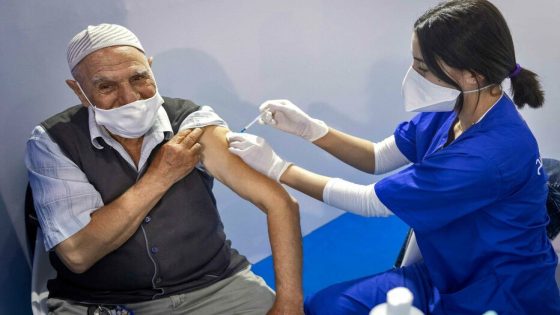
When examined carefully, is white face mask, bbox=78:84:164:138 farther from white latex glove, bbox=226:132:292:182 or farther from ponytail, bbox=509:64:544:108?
ponytail, bbox=509:64:544:108

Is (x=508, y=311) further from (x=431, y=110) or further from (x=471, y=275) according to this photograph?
(x=431, y=110)

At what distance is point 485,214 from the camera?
1.68m

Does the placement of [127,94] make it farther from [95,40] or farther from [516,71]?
[516,71]

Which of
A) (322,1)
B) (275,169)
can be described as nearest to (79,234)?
(275,169)

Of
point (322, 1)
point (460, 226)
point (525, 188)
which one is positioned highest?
point (322, 1)

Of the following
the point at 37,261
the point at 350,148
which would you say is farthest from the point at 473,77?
the point at 37,261

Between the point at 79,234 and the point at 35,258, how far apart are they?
10.5 inches

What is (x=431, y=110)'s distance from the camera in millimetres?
1819

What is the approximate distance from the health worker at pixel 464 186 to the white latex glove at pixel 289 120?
21 cm

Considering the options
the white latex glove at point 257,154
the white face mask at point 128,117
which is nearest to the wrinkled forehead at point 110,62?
the white face mask at point 128,117

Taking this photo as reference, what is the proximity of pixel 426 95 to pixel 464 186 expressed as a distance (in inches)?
12.8

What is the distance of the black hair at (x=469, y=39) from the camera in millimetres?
1591

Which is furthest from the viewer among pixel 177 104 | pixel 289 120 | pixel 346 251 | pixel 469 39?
pixel 346 251

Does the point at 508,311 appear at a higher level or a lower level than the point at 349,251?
higher
